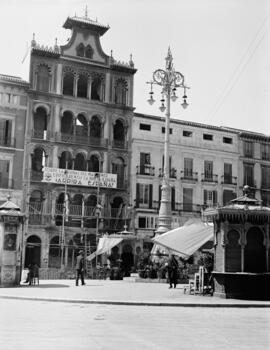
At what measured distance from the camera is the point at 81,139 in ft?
156

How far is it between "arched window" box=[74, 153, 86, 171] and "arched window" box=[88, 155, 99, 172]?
62cm

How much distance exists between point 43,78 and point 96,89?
18.4ft

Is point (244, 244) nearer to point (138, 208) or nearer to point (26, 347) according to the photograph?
point (26, 347)

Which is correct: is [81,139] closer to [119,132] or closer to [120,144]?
[120,144]

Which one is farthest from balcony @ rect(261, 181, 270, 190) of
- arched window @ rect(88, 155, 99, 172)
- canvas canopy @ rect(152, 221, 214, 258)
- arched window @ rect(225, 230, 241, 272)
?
arched window @ rect(225, 230, 241, 272)

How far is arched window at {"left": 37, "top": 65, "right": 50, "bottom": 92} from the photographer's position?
46.2m

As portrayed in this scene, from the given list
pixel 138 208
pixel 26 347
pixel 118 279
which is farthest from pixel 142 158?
pixel 26 347

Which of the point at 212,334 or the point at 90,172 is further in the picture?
the point at 90,172

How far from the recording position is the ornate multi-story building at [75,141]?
146 ft

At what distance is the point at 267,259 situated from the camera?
1791cm

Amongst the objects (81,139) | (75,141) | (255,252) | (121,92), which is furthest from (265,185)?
(255,252)

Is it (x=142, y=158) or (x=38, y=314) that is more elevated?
(x=142, y=158)

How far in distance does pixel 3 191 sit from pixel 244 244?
29.2 meters

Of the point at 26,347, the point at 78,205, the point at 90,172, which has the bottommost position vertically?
the point at 26,347
